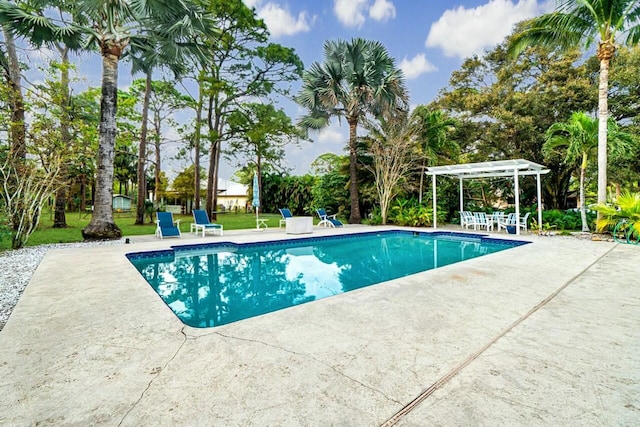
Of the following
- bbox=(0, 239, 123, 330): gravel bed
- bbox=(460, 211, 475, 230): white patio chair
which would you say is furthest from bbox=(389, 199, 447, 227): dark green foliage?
bbox=(0, 239, 123, 330): gravel bed

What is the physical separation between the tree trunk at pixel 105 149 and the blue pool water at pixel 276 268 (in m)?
3.18

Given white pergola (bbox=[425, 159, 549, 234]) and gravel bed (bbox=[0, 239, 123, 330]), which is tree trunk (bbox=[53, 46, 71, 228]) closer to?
gravel bed (bbox=[0, 239, 123, 330])

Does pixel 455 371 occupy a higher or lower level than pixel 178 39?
lower

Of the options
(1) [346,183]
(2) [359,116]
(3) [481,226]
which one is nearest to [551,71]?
(3) [481,226]

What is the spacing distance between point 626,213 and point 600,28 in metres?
6.25

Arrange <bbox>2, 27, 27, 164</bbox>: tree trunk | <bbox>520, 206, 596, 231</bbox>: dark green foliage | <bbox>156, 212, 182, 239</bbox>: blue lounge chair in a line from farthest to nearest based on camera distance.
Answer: <bbox>520, 206, 596, 231</bbox>: dark green foliage, <bbox>156, 212, 182, 239</bbox>: blue lounge chair, <bbox>2, 27, 27, 164</bbox>: tree trunk

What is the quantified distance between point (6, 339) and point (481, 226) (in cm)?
1564

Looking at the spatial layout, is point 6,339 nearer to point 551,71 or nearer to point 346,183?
point 346,183

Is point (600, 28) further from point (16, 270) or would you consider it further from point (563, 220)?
point (16, 270)

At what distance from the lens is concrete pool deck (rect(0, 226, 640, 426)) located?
1.82 meters

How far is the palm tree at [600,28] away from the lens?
971cm

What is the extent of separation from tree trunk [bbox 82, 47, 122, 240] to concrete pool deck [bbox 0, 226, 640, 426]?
632 cm

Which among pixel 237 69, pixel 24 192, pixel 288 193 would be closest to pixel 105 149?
pixel 24 192

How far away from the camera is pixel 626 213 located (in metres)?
8.73
